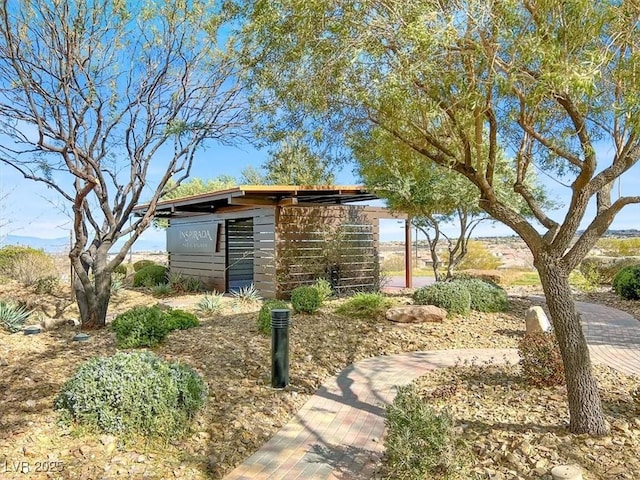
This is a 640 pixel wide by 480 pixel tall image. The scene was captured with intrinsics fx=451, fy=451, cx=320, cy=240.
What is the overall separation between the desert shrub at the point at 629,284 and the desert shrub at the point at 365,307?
6427mm

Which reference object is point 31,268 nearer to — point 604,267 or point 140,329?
point 140,329

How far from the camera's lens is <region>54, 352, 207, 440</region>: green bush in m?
3.48

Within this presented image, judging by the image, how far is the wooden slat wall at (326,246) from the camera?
1191 cm

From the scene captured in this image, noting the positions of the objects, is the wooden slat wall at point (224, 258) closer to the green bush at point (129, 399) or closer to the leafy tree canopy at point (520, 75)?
the leafy tree canopy at point (520, 75)

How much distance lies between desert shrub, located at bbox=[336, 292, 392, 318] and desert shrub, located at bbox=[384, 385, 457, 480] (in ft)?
17.4

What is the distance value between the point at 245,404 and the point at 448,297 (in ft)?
17.3

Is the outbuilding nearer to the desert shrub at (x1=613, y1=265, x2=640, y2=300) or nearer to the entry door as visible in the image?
the entry door

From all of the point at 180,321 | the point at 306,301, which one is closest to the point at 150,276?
the point at 180,321

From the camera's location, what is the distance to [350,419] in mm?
3941

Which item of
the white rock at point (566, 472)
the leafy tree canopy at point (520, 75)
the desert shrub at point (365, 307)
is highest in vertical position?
the leafy tree canopy at point (520, 75)

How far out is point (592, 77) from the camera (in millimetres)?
2658

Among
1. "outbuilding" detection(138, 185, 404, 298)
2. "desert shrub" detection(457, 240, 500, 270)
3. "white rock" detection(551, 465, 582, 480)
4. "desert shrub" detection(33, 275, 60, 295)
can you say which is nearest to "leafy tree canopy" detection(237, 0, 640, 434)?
"white rock" detection(551, 465, 582, 480)

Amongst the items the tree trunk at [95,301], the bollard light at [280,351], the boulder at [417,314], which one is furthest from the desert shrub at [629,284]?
the tree trunk at [95,301]

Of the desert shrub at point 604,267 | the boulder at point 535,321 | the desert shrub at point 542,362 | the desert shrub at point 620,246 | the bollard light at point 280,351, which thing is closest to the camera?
the desert shrub at point 542,362
